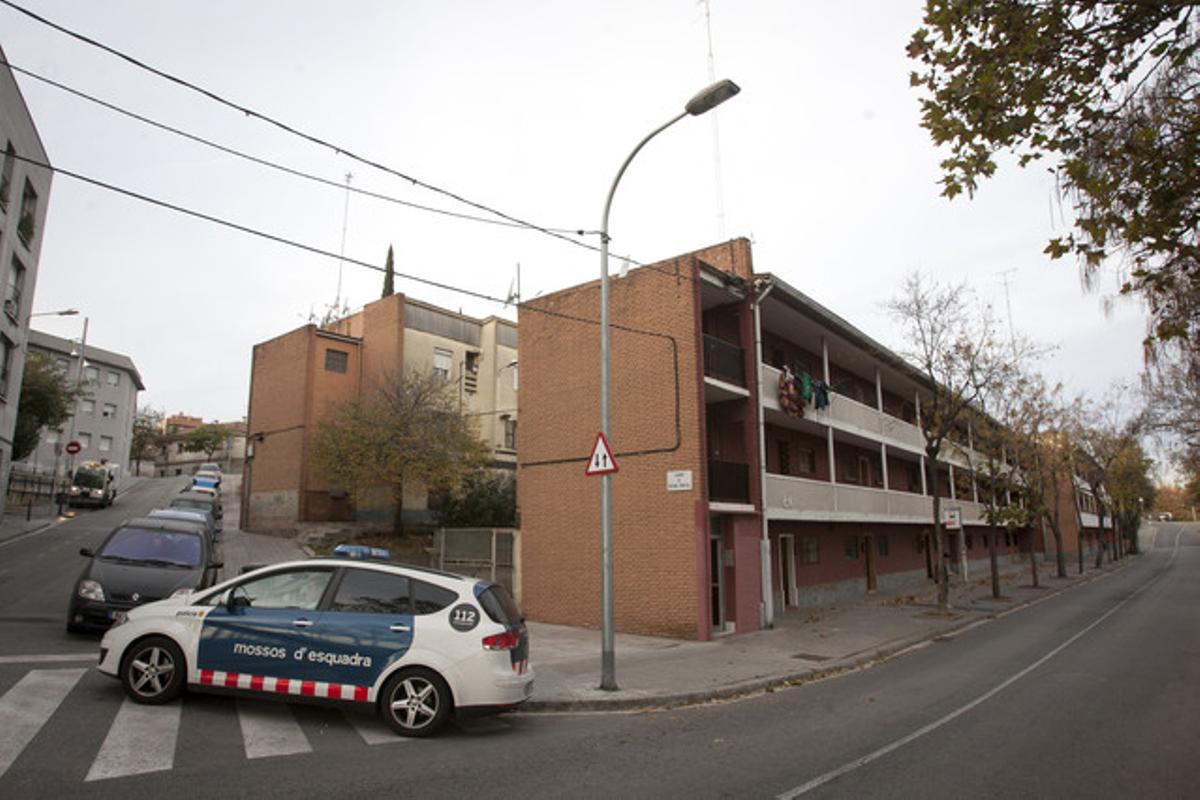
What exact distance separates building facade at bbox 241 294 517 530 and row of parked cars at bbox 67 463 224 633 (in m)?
16.0

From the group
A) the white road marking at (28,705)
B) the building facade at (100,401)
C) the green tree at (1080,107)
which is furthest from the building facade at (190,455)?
the green tree at (1080,107)

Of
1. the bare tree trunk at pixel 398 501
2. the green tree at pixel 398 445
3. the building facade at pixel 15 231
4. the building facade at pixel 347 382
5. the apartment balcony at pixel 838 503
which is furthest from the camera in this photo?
the building facade at pixel 347 382

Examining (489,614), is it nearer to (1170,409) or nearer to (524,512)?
(524,512)

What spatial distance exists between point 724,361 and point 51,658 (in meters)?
13.1

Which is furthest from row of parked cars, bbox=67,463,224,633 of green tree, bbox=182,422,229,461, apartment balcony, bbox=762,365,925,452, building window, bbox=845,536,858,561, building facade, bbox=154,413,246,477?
green tree, bbox=182,422,229,461

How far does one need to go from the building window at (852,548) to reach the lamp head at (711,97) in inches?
693

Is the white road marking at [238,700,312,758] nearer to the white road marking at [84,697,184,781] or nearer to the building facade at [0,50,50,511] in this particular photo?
the white road marking at [84,697,184,781]

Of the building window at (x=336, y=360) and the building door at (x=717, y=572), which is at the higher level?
the building window at (x=336, y=360)

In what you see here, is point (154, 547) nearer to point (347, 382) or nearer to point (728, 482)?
point (728, 482)

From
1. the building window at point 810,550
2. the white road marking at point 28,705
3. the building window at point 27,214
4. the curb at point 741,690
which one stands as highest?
the building window at point 27,214

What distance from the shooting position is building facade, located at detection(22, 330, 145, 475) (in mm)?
48938

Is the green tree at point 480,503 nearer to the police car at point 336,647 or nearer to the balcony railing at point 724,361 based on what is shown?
the balcony railing at point 724,361

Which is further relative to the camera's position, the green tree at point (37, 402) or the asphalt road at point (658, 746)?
the green tree at point (37, 402)

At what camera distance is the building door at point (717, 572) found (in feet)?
51.0
